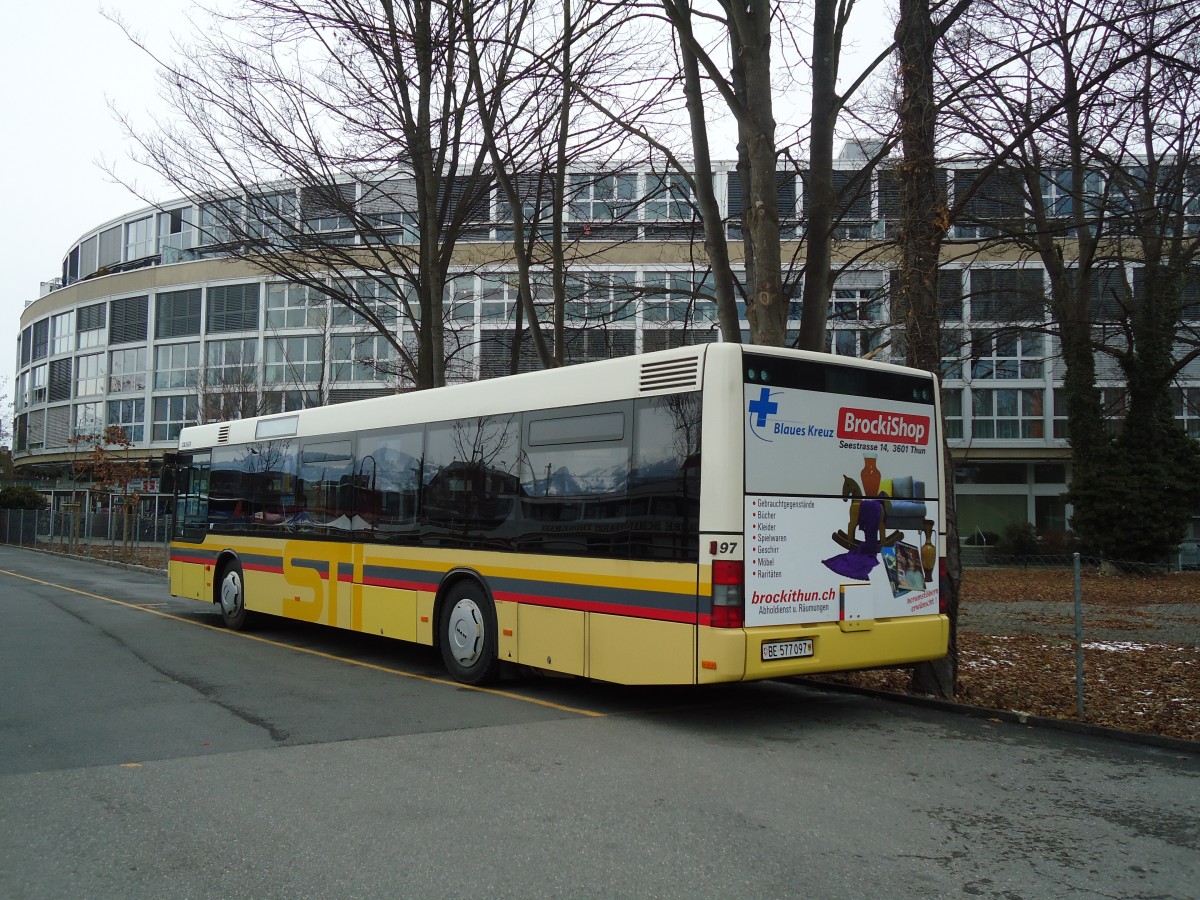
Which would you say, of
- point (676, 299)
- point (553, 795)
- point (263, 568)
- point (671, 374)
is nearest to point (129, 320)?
point (676, 299)

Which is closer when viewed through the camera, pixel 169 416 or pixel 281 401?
pixel 281 401

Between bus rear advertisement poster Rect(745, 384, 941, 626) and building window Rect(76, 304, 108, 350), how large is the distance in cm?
5596

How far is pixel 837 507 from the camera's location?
26.9ft

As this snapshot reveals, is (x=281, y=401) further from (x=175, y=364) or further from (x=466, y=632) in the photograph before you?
(x=466, y=632)

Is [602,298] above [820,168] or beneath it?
above

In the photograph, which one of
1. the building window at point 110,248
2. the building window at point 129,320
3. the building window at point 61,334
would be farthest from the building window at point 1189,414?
the building window at point 61,334

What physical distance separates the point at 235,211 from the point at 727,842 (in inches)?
607

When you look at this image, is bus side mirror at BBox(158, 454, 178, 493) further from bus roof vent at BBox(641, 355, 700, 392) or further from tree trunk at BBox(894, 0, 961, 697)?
tree trunk at BBox(894, 0, 961, 697)

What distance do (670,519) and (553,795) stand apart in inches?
98.6

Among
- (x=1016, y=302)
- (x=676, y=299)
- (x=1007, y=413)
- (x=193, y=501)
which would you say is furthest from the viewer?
(x=1007, y=413)

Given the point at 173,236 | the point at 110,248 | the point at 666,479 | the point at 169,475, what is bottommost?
the point at 666,479

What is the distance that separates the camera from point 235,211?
17.6 m

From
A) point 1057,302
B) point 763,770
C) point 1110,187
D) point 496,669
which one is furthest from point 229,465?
point 1057,302

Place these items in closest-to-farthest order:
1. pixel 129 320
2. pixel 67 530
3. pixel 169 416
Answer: pixel 67 530, pixel 169 416, pixel 129 320
